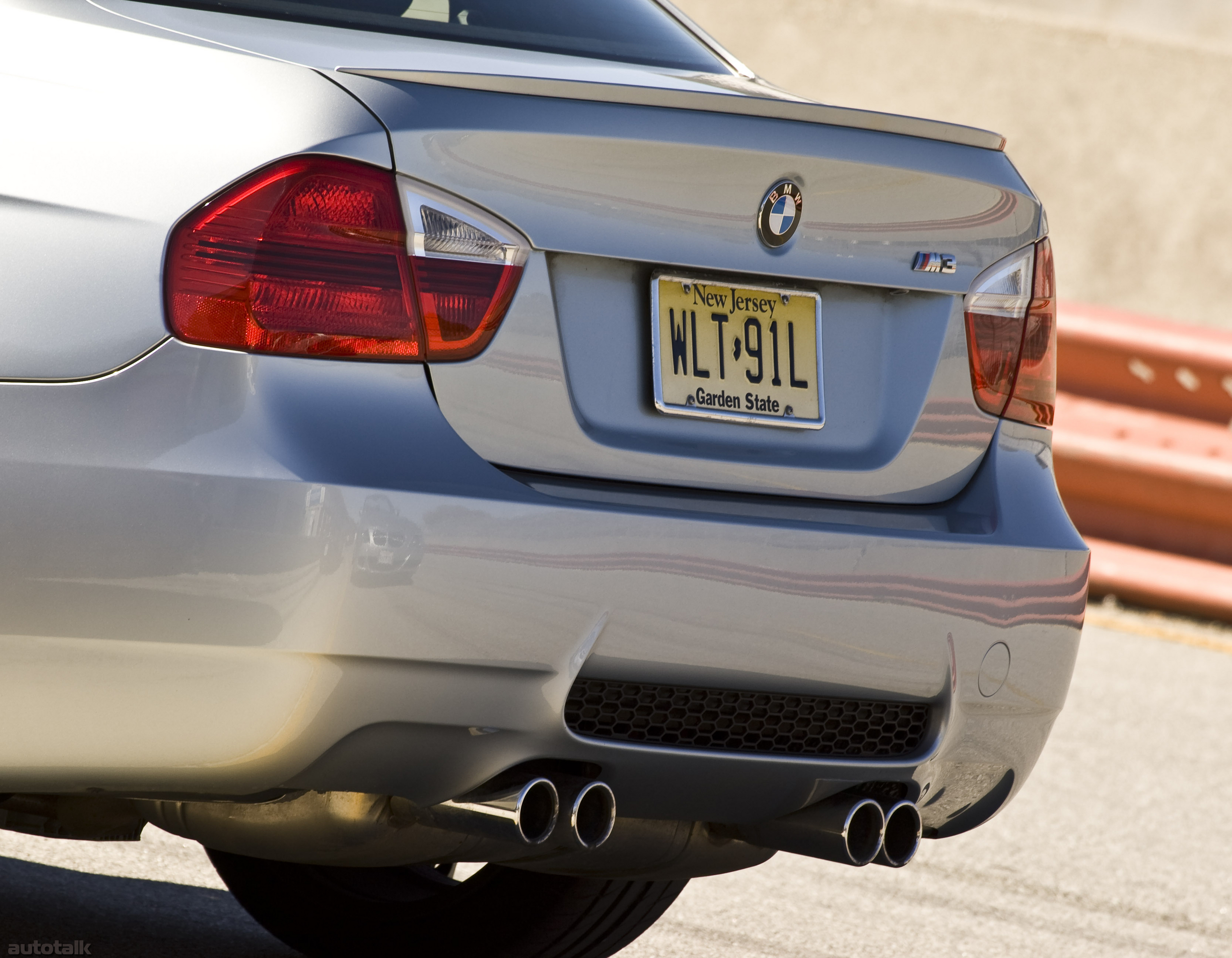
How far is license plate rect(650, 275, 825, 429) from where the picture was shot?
2447 millimetres

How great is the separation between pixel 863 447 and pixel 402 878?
129 centimetres

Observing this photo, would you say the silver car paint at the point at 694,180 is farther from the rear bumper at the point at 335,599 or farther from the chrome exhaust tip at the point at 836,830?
the chrome exhaust tip at the point at 836,830

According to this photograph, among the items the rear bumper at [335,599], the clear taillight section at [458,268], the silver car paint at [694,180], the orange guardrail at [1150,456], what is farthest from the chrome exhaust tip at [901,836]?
the orange guardrail at [1150,456]

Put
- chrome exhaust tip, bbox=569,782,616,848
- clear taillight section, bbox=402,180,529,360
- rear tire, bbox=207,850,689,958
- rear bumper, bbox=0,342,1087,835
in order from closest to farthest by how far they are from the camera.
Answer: rear bumper, bbox=0,342,1087,835
clear taillight section, bbox=402,180,529,360
chrome exhaust tip, bbox=569,782,616,848
rear tire, bbox=207,850,689,958

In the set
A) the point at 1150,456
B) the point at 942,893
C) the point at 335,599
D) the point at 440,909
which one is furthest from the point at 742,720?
the point at 1150,456

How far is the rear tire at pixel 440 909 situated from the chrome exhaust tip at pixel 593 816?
0.62 metres

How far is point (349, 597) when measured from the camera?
2.17 metres

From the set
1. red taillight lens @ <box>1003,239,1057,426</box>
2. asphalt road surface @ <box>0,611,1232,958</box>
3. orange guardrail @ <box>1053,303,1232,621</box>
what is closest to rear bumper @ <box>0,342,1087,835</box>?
red taillight lens @ <box>1003,239,1057,426</box>

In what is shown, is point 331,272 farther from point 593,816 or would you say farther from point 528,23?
point 528,23

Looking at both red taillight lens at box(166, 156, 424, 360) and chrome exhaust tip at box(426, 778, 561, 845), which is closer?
red taillight lens at box(166, 156, 424, 360)

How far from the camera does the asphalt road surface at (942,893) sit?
3549 mm

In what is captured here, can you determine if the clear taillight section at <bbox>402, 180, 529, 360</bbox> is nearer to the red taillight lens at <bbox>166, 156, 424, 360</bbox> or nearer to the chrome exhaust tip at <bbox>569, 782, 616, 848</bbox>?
the red taillight lens at <bbox>166, 156, 424, 360</bbox>

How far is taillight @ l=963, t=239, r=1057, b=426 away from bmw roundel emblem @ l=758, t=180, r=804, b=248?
36cm

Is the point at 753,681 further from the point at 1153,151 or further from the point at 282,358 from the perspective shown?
the point at 1153,151
